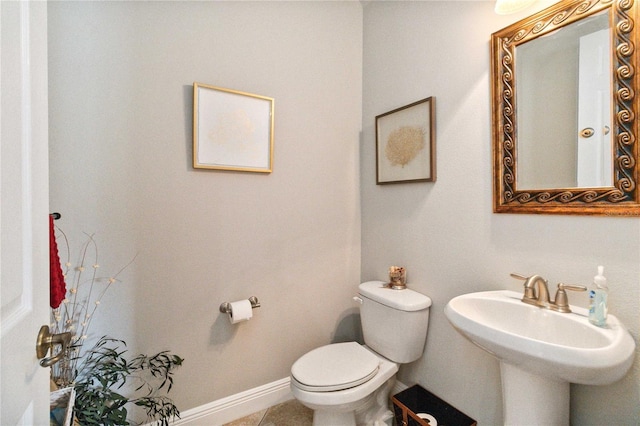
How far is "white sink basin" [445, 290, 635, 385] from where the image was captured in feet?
2.54

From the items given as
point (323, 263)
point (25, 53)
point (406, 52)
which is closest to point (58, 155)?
point (25, 53)

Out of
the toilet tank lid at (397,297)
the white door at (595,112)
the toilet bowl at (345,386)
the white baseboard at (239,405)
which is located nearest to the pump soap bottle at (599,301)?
the white door at (595,112)

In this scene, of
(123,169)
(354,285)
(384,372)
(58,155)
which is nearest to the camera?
(58,155)

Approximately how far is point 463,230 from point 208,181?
1.32 metres

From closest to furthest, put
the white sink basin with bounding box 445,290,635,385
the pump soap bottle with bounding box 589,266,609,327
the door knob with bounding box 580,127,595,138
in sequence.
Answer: the white sink basin with bounding box 445,290,635,385
the pump soap bottle with bounding box 589,266,609,327
the door knob with bounding box 580,127,595,138

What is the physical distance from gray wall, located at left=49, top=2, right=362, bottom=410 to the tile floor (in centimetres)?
16

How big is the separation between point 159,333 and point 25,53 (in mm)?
1262

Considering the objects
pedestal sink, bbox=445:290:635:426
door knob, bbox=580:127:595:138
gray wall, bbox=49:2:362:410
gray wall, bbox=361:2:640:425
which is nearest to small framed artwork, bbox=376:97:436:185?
gray wall, bbox=361:2:640:425

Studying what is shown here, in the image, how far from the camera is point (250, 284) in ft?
5.43

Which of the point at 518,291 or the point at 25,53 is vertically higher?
the point at 25,53

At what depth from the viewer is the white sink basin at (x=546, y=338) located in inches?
30.5

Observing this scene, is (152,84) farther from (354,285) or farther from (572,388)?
(572,388)

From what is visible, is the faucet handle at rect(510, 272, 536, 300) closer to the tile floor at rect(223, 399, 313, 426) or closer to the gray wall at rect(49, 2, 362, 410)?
the gray wall at rect(49, 2, 362, 410)

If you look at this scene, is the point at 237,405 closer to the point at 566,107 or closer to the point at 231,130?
the point at 231,130
